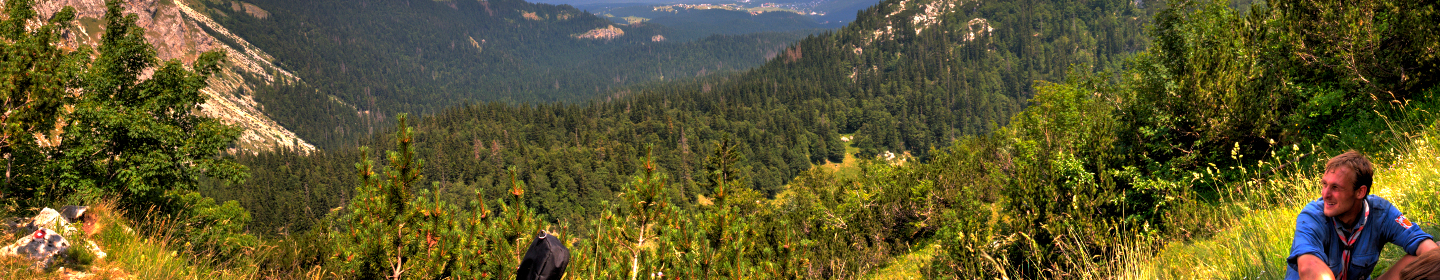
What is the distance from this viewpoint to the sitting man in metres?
4.00

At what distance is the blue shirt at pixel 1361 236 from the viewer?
4.06 meters

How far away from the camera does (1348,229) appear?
13.9ft

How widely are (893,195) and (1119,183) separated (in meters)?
15.9

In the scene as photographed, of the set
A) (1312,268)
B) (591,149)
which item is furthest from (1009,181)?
(591,149)

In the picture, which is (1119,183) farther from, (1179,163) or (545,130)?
(545,130)

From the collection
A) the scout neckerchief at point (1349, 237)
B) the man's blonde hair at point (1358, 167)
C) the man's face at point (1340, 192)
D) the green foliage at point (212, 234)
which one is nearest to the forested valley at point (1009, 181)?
the green foliage at point (212, 234)

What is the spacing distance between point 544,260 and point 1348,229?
5.88 metres

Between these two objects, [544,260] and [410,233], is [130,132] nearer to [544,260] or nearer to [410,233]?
[410,233]

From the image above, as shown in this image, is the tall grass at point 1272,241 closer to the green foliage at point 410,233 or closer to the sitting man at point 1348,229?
the sitting man at point 1348,229

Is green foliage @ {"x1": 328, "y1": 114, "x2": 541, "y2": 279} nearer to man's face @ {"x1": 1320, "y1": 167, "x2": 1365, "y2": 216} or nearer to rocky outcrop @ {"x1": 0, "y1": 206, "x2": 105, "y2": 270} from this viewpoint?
rocky outcrop @ {"x1": 0, "y1": 206, "x2": 105, "y2": 270}

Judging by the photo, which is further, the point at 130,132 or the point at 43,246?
the point at 130,132

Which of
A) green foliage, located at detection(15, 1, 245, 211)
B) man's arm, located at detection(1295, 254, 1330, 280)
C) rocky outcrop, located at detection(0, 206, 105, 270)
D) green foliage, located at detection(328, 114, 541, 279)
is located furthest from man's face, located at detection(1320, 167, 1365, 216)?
green foliage, located at detection(15, 1, 245, 211)

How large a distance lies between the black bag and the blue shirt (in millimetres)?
5214

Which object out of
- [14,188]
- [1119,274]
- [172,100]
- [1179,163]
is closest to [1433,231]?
[1119,274]
